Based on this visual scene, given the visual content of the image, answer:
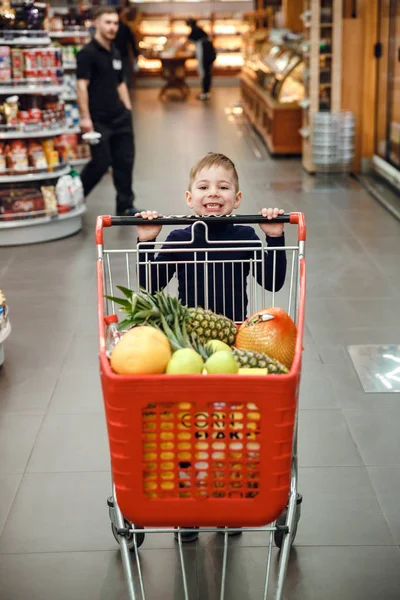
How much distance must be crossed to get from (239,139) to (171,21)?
12.3 m

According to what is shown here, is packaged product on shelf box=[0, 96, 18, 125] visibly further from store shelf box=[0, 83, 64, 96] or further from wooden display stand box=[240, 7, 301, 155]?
wooden display stand box=[240, 7, 301, 155]

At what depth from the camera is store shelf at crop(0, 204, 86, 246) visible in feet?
24.3

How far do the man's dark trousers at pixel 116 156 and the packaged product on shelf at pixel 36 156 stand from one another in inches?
28.7

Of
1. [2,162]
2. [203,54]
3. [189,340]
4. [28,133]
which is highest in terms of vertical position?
[189,340]

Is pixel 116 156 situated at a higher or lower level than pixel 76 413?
higher

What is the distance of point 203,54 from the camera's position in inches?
822

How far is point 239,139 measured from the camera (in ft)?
43.6

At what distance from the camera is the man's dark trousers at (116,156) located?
8.12 m

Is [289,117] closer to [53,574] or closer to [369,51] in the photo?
[369,51]

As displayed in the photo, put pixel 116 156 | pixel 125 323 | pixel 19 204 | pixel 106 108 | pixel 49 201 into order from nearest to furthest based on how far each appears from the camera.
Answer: pixel 125 323, pixel 19 204, pixel 49 201, pixel 106 108, pixel 116 156

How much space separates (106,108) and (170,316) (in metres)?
6.13

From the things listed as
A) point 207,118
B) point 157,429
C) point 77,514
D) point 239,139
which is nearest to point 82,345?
point 77,514

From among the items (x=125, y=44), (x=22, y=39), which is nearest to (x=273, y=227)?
(x=22, y=39)

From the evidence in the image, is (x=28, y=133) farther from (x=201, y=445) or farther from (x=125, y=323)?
(x=201, y=445)
